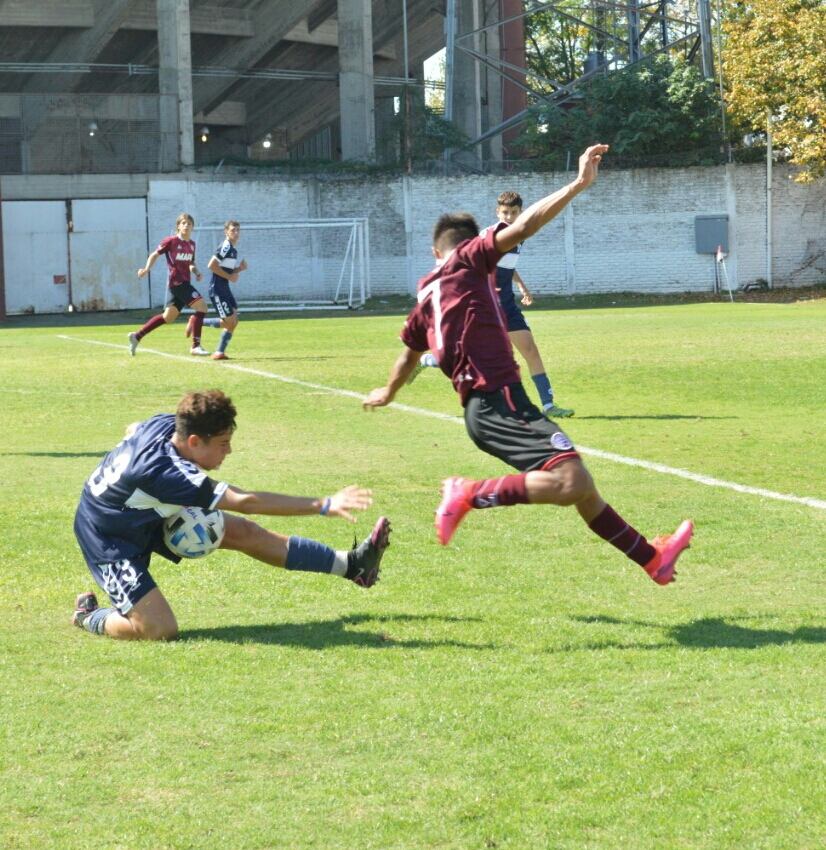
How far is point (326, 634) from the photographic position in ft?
20.7

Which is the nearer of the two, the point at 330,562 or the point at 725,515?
the point at 330,562

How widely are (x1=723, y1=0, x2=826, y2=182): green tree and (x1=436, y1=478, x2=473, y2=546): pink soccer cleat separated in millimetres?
36990

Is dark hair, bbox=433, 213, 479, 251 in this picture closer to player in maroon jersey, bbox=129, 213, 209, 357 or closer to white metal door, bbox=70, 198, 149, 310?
player in maroon jersey, bbox=129, 213, 209, 357

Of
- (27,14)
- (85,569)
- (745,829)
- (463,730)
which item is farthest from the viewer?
(27,14)

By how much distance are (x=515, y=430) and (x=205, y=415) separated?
1.41 meters

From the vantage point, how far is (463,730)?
4.88m

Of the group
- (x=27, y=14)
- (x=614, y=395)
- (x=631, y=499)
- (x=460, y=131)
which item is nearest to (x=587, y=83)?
(x=460, y=131)

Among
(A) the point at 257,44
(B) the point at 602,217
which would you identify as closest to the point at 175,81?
(A) the point at 257,44

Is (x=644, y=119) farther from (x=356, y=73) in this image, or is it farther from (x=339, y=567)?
(x=339, y=567)

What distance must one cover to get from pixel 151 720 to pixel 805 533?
442 centimetres

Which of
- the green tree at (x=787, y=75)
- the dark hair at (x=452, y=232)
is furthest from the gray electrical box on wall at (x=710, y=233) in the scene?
the dark hair at (x=452, y=232)

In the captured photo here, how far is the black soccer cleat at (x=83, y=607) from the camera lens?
6566 mm

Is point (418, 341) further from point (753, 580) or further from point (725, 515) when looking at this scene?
point (725, 515)

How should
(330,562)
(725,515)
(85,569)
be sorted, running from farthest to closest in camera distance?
(725,515) < (85,569) < (330,562)
